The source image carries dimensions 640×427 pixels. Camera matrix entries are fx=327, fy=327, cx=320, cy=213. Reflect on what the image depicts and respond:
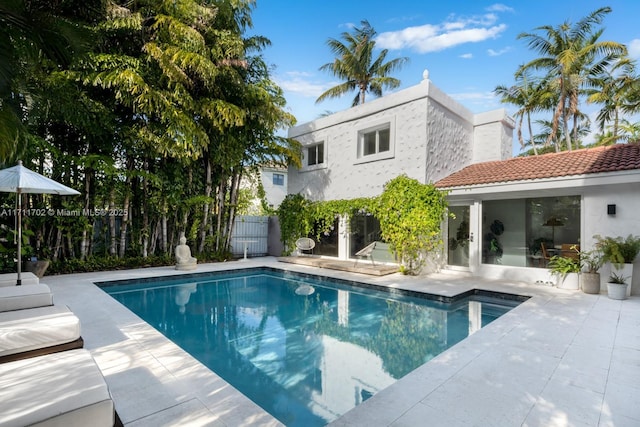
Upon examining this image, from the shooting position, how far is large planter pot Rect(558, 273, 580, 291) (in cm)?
869

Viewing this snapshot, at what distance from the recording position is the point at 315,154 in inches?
623

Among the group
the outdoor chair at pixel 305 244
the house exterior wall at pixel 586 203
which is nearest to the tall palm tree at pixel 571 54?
the house exterior wall at pixel 586 203

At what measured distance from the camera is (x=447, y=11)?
14602mm

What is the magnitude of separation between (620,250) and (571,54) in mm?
16003

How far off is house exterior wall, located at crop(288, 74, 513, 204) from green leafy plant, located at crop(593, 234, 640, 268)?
201 inches

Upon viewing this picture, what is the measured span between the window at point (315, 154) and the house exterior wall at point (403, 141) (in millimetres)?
327

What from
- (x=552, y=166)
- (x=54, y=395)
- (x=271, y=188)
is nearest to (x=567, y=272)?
(x=552, y=166)

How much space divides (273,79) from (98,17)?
5.98 metres

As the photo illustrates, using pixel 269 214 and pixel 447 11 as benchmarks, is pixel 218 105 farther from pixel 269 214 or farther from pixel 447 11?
pixel 447 11

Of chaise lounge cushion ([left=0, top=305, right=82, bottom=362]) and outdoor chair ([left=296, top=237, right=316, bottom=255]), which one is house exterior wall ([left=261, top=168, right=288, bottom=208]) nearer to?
outdoor chair ([left=296, top=237, right=316, bottom=255])

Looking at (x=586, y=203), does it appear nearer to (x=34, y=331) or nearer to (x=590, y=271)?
(x=590, y=271)

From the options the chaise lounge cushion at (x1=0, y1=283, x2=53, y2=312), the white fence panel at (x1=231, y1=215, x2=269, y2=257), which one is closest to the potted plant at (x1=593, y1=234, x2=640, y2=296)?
the chaise lounge cushion at (x1=0, y1=283, x2=53, y2=312)

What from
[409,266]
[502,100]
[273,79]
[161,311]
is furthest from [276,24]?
[502,100]

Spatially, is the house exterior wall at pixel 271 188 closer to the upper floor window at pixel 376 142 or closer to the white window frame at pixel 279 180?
the white window frame at pixel 279 180
